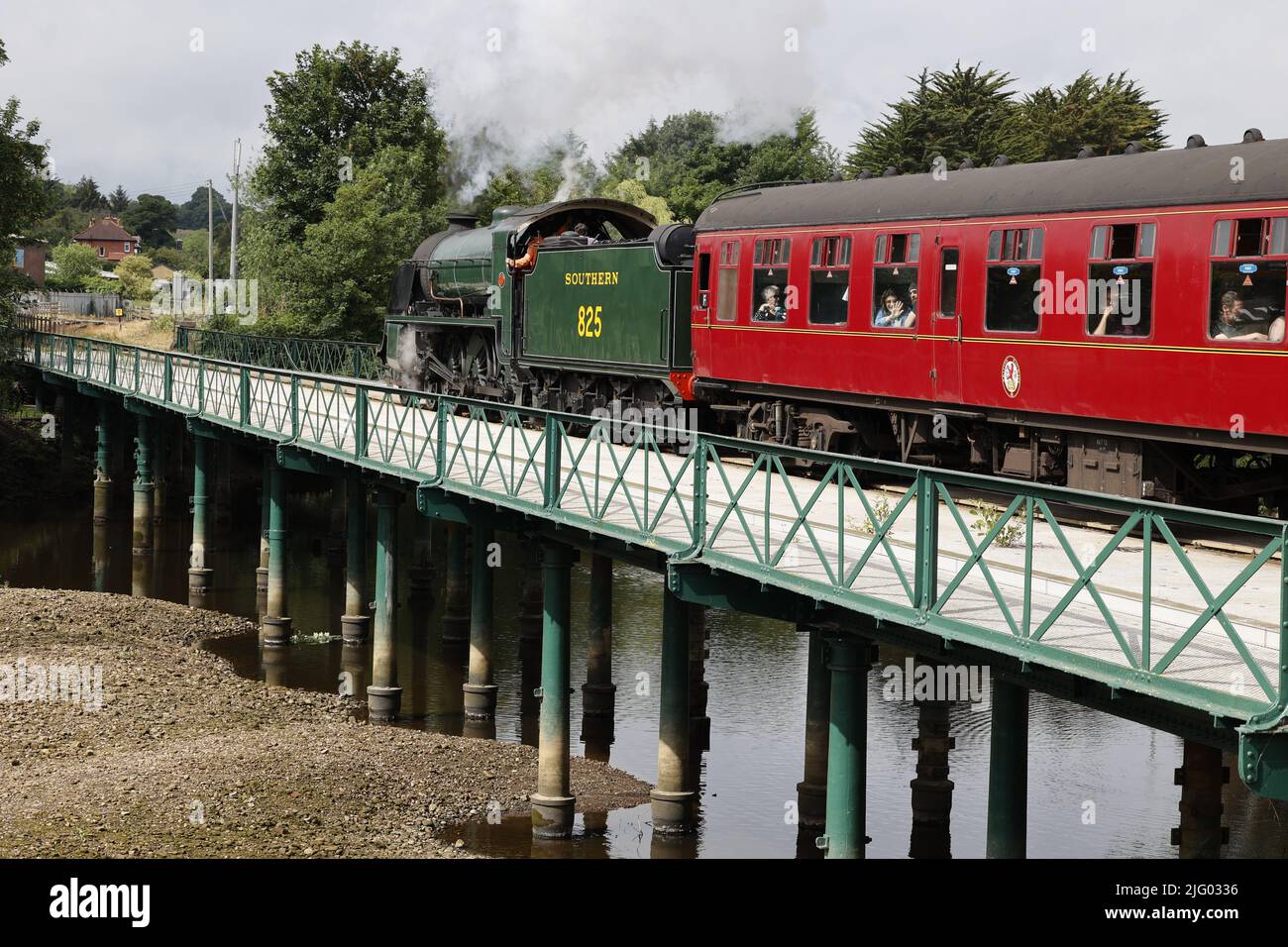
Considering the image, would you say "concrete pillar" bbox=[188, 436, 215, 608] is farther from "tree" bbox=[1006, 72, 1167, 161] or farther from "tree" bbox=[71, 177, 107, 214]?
"tree" bbox=[71, 177, 107, 214]

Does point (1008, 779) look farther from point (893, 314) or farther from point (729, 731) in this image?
point (729, 731)

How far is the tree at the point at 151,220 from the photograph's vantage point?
14825 centimetres

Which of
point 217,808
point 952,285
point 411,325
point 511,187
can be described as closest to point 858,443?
point 952,285

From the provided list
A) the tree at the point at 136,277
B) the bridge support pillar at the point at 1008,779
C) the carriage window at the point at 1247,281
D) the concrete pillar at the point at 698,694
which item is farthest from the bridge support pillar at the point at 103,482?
the tree at the point at 136,277

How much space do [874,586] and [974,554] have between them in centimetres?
184

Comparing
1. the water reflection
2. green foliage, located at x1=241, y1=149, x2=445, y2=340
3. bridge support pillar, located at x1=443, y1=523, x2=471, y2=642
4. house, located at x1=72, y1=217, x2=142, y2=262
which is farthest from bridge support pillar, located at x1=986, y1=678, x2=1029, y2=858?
house, located at x1=72, y1=217, x2=142, y2=262

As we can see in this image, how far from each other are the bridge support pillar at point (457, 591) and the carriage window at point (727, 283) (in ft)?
24.3

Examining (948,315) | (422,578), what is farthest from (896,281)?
(422,578)

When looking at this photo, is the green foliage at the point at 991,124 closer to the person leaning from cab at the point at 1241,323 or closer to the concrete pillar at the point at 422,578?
the concrete pillar at the point at 422,578

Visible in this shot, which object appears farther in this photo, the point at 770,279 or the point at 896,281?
the point at 770,279

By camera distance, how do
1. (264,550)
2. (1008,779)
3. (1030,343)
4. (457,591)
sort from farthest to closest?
(264,550), (457,591), (1030,343), (1008,779)

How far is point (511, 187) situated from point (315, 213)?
11.0 m

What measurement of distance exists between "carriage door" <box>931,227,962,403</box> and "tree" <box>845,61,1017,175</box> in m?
33.9

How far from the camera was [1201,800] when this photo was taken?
16.8 meters
